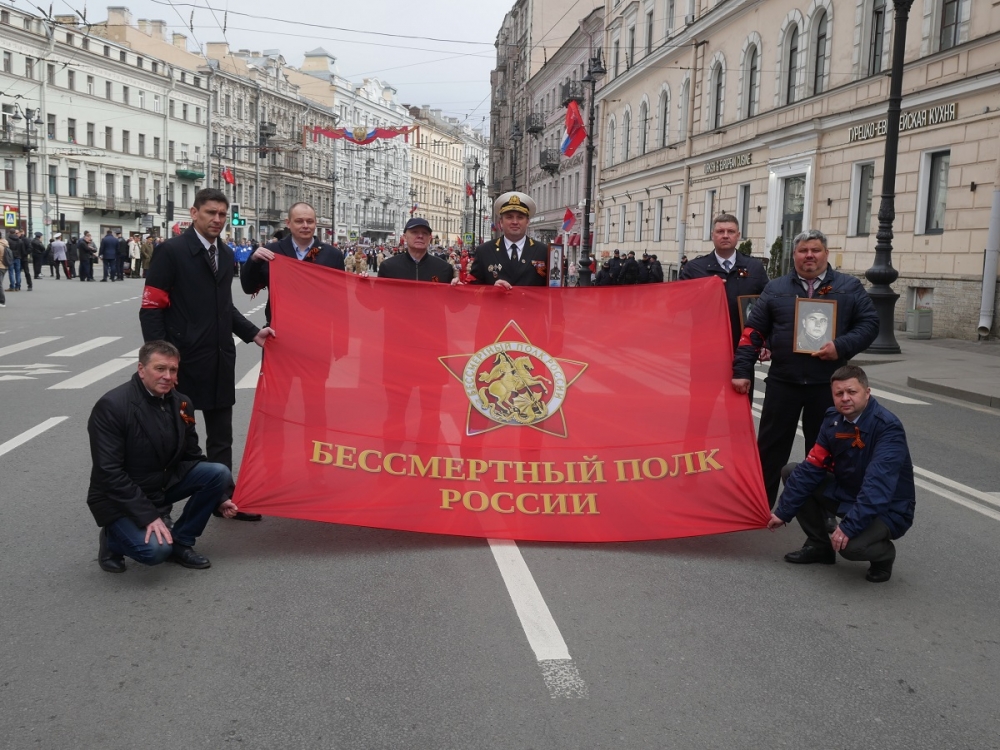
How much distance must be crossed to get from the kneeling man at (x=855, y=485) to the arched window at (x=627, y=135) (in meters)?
42.3

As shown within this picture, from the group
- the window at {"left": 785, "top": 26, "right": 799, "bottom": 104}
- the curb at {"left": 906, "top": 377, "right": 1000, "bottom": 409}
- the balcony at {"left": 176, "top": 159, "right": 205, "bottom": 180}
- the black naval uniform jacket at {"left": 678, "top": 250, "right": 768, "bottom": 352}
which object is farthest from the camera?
the balcony at {"left": 176, "top": 159, "right": 205, "bottom": 180}

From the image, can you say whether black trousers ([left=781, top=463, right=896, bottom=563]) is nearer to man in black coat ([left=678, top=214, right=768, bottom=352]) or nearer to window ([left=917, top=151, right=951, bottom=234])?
man in black coat ([left=678, top=214, right=768, bottom=352])

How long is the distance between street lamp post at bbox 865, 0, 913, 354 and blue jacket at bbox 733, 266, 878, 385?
11916 millimetres

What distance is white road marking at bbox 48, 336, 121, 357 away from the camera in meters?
15.2

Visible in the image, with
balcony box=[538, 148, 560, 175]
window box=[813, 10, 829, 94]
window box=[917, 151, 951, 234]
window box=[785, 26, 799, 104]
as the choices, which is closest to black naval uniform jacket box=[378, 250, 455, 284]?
window box=[917, 151, 951, 234]

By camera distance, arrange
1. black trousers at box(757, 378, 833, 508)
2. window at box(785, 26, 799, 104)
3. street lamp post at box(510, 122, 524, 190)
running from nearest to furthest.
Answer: black trousers at box(757, 378, 833, 508)
window at box(785, 26, 799, 104)
street lamp post at box(510, 122, 524, 190)

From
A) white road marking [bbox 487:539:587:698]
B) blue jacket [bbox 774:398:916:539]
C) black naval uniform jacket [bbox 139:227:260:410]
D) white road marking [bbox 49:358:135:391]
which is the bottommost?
white road marking [bbox 487:539:587:698]

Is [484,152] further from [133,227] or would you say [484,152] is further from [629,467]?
→ [629,467]

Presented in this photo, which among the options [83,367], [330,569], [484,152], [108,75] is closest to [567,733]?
[330,569]

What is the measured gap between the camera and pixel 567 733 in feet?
11.2

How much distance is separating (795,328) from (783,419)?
607mm

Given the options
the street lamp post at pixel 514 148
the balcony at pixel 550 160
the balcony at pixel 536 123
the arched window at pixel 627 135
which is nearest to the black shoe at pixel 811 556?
the arched window at pixel 627 135

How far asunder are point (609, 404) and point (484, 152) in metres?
154

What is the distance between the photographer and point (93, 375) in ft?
41.7
